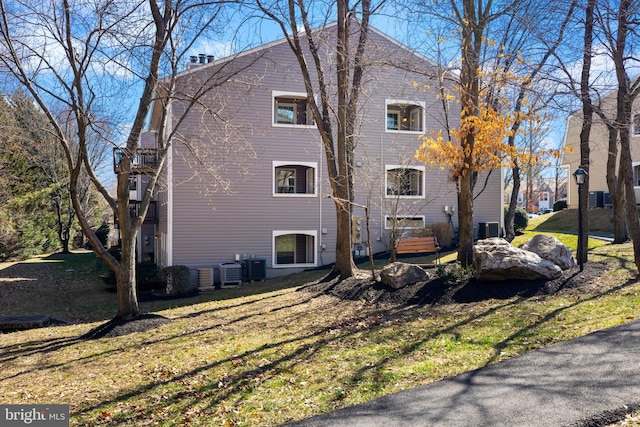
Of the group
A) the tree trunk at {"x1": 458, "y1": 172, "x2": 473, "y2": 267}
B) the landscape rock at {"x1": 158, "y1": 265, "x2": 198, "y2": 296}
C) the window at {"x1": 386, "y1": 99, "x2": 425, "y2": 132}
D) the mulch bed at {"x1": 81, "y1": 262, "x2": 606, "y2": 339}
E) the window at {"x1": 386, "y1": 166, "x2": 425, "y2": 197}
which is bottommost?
the landscape rock at {"x1": 158, "y1": 265, "x2": 198, "y2": 296}

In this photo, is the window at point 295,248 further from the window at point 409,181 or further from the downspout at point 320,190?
the window at point 409,181

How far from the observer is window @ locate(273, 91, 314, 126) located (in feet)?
63.8

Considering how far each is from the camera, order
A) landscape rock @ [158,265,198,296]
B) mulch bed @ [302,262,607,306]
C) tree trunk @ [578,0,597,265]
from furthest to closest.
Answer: landscape rock @ [158,265,198,296] → tree trunk @ [578,0,597,265] → mulch bed @ [302,262,607,306]

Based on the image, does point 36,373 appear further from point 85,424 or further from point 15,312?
point 15,312

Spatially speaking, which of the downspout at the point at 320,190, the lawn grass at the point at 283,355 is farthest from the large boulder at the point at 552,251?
the downspout at the point at 320,190

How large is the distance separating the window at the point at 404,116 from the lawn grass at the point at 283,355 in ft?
37.2

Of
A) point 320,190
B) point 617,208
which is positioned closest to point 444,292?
point 617,208

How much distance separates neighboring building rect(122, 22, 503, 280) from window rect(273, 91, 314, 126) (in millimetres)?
39

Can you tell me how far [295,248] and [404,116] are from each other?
6967 millimetres

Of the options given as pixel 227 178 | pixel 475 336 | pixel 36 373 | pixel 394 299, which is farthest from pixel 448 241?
pixel 36 373

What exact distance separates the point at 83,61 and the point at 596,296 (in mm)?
9723

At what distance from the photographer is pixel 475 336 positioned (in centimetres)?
700

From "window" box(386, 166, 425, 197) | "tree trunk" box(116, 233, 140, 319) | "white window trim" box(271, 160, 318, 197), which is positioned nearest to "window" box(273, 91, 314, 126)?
"white window trim" box(271, 160, 318, 197)

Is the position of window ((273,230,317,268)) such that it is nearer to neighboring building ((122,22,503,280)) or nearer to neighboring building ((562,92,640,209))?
neighboring building ((122,22,503,280))
